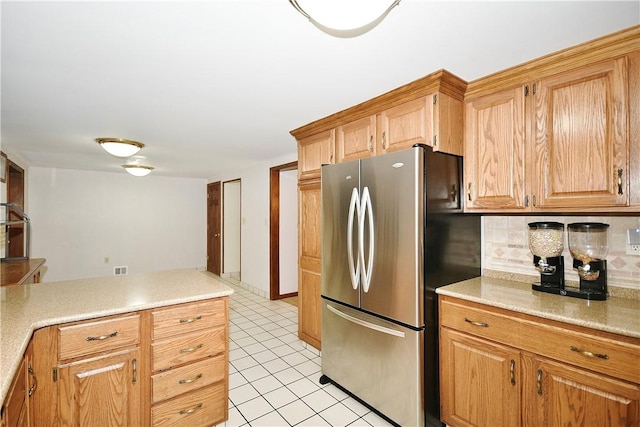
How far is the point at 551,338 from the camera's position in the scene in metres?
1.44

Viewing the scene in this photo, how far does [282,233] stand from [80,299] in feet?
10.5

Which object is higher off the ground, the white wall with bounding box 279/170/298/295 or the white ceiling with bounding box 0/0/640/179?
the white ceiling with bounding box 0/0/640/179

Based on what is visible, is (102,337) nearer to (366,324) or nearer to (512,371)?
(366,324)

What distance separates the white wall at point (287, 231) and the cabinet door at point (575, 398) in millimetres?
3698

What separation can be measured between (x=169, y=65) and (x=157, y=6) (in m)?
0.53

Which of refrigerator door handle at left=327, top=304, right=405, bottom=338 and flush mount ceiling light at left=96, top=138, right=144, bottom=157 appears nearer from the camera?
refrigerator door handle at left=327, top=304, right=405, bottom=338

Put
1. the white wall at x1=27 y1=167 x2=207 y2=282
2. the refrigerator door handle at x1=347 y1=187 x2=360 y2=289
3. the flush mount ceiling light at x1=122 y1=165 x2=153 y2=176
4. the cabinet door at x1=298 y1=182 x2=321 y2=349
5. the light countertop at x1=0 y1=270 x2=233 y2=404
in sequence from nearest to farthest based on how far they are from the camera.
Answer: the light countertop at x1=0 y1=270 x2=233 y2=404 < the refrigerator door handle at x1=347 y1=187 x2=360 y2=289 < the cabinet door at x1=298 y1=182 x2=321 y2=349 < the flush mount ceiling light at x1=122 y1=165 x2=153 y2=176 < the white wall at x1=27 y1=167 x2=207 y2=282

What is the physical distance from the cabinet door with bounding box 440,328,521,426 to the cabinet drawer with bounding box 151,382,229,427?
1.37 m

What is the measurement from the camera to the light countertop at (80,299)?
46.9 inches

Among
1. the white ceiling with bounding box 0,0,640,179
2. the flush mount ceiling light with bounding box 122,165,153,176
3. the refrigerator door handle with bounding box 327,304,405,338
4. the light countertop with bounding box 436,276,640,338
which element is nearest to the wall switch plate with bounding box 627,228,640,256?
the light countertop with bounding box 436,276,640,338

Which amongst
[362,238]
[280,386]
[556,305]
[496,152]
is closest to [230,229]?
[280,386]

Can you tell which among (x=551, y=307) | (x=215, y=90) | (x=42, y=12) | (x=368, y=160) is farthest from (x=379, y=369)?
(x=42, y=12)

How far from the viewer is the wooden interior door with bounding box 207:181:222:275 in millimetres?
6567

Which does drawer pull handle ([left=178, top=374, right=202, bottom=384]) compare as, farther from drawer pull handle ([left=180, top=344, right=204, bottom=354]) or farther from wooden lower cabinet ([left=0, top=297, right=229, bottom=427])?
drawer pull handle ([left=180, top=344, right=204, bottom=354])
